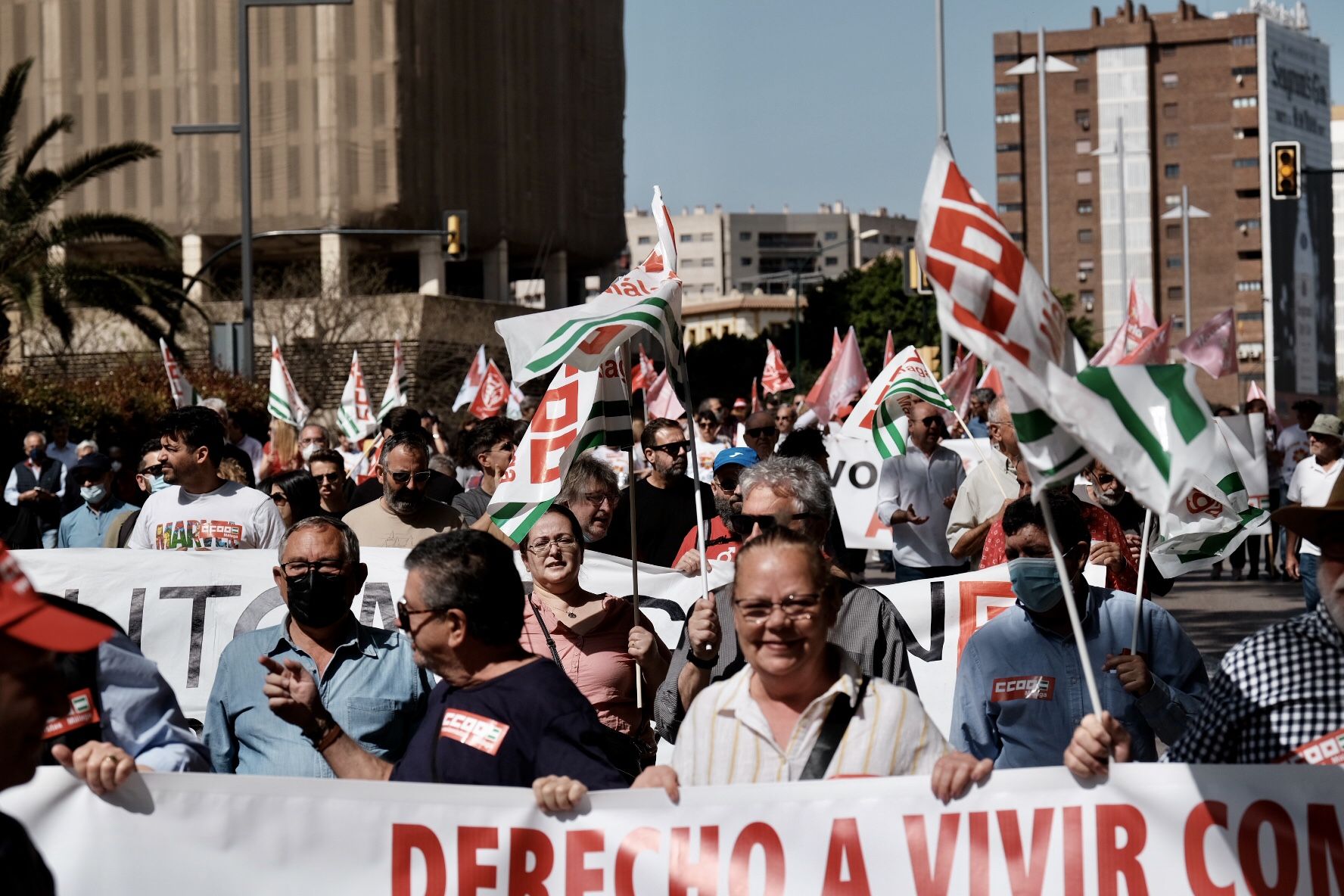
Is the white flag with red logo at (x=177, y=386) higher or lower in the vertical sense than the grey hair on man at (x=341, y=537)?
higher

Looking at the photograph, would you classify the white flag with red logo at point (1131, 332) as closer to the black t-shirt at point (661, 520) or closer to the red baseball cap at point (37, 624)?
the black t-shirt at point (661, 520)

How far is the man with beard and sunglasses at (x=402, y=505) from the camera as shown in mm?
8523

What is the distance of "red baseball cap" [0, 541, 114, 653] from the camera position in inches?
95.7

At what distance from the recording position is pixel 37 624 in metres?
2.46

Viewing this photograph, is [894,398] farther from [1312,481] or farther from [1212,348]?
[1312,481]

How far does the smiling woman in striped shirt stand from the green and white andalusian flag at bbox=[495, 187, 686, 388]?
203cm

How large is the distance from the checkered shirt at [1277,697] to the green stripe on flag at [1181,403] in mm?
445

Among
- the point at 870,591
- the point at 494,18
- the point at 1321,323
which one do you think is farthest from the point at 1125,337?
the point at 1321,323

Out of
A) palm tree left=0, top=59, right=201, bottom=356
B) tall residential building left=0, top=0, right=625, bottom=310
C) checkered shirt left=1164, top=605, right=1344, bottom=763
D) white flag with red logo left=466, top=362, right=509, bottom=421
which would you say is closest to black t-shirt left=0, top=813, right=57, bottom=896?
checkered shirt left=1164, top=605, right=1344, bottom=763

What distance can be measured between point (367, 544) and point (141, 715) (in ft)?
13.3

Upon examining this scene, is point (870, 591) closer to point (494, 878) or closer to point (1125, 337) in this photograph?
point (494, 878)

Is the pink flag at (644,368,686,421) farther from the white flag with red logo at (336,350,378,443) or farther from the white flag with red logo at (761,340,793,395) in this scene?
the white flag with red logo at (761,340,793,395)

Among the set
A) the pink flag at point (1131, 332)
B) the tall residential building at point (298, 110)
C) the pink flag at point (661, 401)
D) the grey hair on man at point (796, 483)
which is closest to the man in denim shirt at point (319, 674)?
the grey hair on man at point (796, 483)

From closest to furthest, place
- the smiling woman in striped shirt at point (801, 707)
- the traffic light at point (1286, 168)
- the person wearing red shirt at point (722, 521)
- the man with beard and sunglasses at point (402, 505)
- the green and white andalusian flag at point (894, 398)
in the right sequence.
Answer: the smiling woman in striped shirt at point (801, 707) < the person wearing red shirt at point (722, 521) < the man with beard and sunglasses at point (402, 505) < the green and white andalusian flag at point (894, 398) < the traffic light at point (1286, 168)
